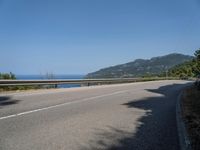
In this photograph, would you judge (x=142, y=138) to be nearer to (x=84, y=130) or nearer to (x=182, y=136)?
(x=182, y=136)

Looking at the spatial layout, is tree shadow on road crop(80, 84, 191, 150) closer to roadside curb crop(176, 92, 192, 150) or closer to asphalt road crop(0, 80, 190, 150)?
asphalt road crop(0, 80, 190, 150)

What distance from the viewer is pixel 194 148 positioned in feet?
22.0

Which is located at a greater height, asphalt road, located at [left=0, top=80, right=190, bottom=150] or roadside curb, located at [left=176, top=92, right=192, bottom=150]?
asphalt road, located at [left=0, top=80, right=190, bottom=150]

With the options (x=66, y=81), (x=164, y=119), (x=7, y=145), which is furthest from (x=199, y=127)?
(x=66, y=81)

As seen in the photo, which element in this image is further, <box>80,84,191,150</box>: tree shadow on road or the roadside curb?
the roadside curb

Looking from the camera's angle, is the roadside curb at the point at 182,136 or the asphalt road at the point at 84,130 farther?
the roadside curb at the point at 182,136

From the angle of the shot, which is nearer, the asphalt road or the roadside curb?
the asphalt road

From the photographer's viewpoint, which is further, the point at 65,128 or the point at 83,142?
the point at 65,128

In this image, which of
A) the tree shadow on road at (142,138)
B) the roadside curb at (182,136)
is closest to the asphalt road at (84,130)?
the tree shadow on road at (142,138)

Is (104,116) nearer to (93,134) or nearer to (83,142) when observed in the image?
(93,134)

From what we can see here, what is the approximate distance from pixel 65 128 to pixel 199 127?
12.0ft

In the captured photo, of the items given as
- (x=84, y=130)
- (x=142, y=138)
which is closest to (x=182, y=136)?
(x=142, y=138)

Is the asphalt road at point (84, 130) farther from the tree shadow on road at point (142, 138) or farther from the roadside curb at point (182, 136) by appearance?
the roadside curb at point (182, 136)

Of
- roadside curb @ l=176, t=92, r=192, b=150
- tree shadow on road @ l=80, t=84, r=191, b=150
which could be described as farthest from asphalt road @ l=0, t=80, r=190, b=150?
roadside curb @ l=176, t=92, r=192, b=150
